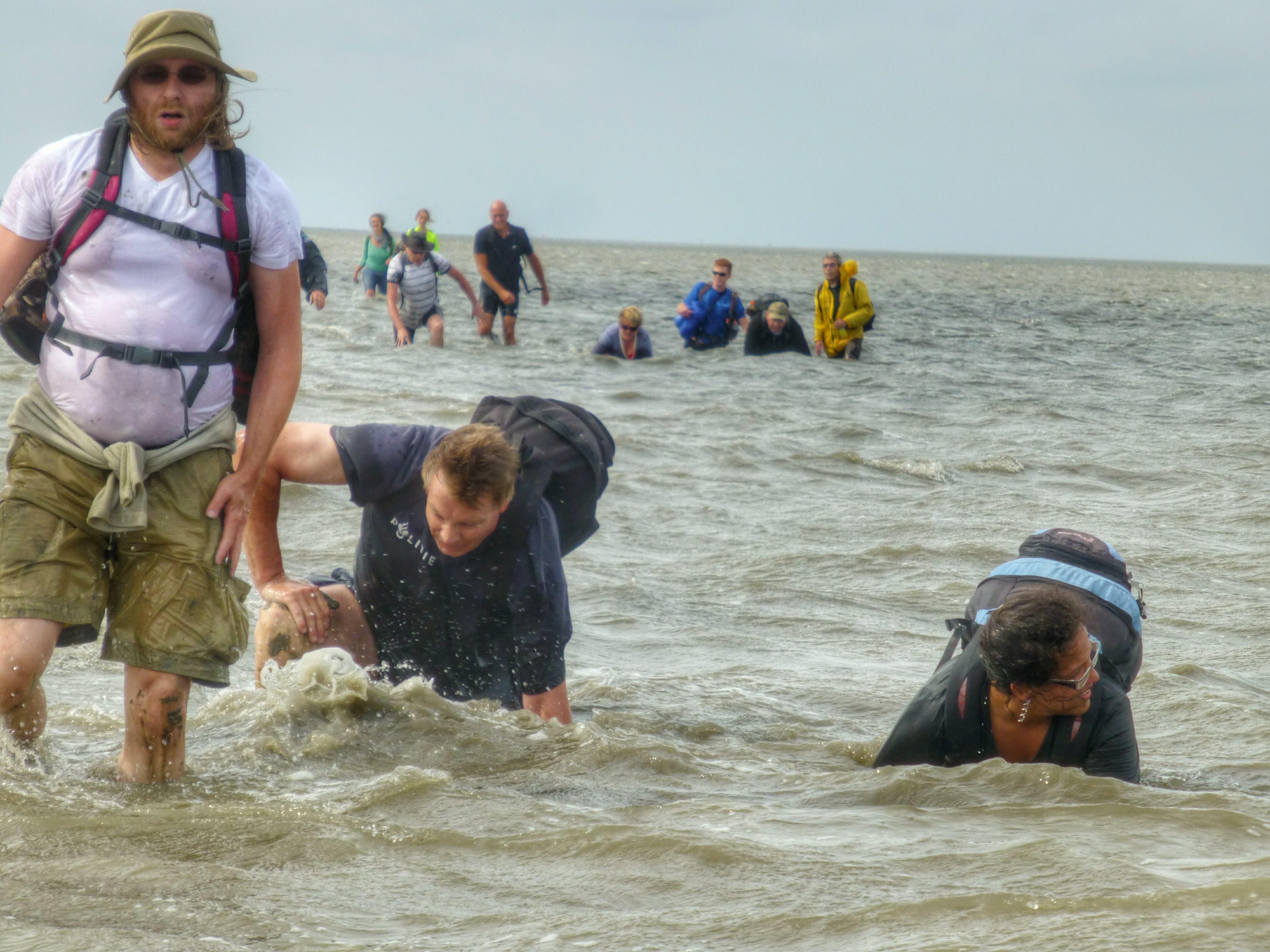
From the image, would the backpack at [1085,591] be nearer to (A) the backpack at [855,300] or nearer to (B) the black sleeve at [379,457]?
(B) the black sleeve at [379,457]

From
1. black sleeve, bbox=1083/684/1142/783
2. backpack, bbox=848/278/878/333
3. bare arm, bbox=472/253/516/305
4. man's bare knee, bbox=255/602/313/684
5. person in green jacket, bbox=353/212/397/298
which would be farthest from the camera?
person in green jacket, bbox=353/212/397/298

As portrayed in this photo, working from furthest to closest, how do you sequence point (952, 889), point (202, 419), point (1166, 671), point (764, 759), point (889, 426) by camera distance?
point (889, 426), point (1166, 671), point (764, 759), point (202, 419), point (952, 889)

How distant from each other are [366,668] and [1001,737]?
2.01 metres

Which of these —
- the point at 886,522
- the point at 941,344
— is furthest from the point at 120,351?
the point at 941,344

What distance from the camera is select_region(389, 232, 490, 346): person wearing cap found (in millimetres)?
16156

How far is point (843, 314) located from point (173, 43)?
16.1 m

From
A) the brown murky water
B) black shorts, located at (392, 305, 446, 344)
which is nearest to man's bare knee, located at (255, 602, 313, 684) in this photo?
the brown murky water

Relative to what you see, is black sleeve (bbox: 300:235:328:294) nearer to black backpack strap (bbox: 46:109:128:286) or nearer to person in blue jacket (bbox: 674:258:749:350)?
black backpack strap (bbox: 46:109:128:286)

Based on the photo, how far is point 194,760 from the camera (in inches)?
146

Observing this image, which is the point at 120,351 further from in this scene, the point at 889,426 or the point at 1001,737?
the point at 889,426

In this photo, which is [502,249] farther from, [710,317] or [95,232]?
[95,232]

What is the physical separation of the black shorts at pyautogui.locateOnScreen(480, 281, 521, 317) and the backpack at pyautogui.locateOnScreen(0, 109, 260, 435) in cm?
1495

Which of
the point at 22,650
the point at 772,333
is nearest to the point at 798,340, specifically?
the point at 772,333

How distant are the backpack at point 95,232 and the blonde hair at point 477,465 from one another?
0.74 meters
